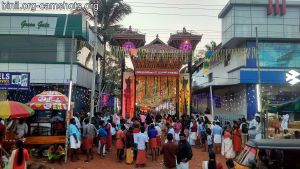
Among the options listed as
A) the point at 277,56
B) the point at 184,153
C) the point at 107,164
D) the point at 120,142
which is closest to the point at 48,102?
the point at 120,142

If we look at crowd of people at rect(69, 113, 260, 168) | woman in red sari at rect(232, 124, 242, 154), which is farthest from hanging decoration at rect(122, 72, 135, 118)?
woman in red sari at rect(232, 124, 242, 154)

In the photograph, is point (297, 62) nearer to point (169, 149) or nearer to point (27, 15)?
point (27, 15)

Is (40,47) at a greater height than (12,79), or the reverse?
(40,47)

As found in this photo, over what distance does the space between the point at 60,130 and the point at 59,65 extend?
13.6 metres

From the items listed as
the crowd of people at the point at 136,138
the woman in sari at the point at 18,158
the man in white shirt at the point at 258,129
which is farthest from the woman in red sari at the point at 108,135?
the woman in sari at the point at 18,158

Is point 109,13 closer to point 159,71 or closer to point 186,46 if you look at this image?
point 159,71

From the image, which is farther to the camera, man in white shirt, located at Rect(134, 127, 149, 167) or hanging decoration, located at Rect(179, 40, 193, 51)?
hanging decoration, located at Rect(179, 40, 193, 51)

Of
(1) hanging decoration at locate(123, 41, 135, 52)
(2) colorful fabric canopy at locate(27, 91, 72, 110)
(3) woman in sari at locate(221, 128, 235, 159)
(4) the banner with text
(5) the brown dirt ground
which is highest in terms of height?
(1) hanging decoration at locate(123, 41, 135, 52)

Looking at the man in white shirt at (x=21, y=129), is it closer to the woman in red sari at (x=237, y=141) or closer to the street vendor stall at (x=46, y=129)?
the street vendor stall at (x=46, y=129)

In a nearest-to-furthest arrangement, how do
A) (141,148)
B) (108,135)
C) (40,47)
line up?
(141,148) → (108,135) → (40,47)

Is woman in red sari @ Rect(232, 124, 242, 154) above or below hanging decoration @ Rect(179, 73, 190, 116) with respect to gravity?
below

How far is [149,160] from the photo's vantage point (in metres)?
16.7

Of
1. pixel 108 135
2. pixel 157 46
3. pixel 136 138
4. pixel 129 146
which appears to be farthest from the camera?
pixel 157 46

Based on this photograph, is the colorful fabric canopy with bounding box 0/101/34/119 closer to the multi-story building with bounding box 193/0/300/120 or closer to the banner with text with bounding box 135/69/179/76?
the banner with text with bounding box 135/69/179/76
